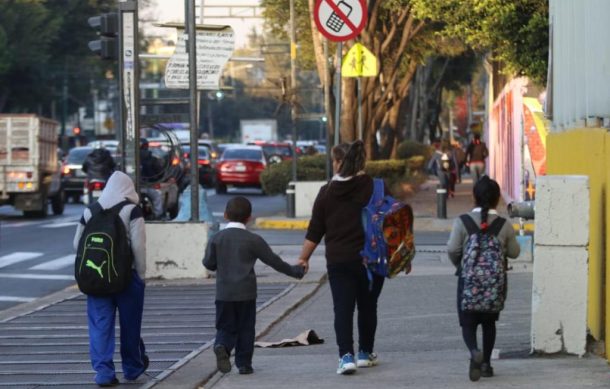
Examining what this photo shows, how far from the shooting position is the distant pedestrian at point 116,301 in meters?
9.91

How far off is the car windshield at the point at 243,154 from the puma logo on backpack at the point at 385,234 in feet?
124

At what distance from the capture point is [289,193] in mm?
29938

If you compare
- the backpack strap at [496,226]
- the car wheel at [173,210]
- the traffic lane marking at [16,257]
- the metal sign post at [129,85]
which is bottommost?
the traffic lane marking at [16,257]

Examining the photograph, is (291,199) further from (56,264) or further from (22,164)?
(56,264)

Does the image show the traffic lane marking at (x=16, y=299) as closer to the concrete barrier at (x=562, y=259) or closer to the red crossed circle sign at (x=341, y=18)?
the red crossed circle sign at (x=341, y=18)

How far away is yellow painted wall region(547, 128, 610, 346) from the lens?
10.4m

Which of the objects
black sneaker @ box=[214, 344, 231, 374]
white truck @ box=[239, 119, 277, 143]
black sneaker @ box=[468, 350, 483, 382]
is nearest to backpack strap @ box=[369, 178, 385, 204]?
black sneaker @ box=[468, 350, 483, 382]

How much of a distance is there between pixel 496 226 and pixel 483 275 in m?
0.38

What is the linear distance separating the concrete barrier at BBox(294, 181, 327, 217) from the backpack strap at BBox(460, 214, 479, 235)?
66.7ft

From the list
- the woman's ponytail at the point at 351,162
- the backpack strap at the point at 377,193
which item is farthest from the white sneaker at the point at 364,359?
the woman's ponytail at the point at 351,162

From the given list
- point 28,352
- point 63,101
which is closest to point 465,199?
point 28,352

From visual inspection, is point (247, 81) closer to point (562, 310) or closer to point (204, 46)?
point (204, 46)

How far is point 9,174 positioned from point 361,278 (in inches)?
957

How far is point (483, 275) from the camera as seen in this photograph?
30.7 ft
